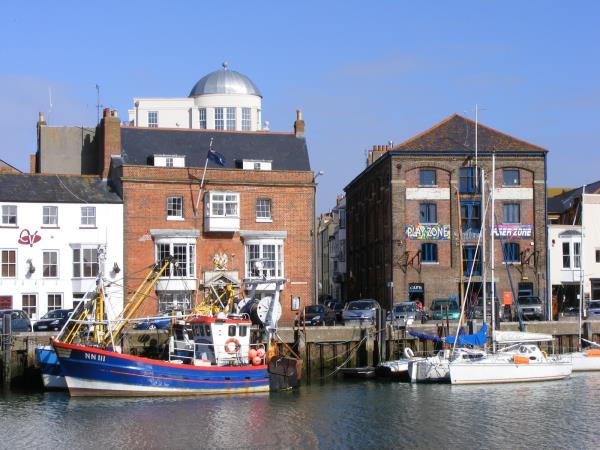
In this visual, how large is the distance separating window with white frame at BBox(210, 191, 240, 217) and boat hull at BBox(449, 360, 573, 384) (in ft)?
63.0

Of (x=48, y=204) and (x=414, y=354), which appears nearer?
(x=414, y=354)

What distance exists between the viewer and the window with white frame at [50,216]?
56781 mm

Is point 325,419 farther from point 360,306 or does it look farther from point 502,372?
point 360,306

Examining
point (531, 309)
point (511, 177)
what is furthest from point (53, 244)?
point (511, 177)

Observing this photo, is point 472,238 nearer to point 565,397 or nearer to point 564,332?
point 564,332

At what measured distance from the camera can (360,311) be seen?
5506cm

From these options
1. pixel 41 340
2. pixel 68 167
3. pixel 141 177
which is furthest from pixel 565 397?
pixel 68 167

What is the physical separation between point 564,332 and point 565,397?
10.3m

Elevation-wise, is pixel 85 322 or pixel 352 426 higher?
pixel 85 322

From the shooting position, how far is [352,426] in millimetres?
35219

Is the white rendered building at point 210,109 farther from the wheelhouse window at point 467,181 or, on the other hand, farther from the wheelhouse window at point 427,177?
the wheelhouse window at point 467,181

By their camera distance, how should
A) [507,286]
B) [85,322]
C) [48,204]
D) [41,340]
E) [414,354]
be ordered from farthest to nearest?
[507,286]
[48,204]
[414,354]
[41,340]
[85,322]

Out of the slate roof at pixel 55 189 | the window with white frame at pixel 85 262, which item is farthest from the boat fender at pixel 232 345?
the slate roof at pixel 55 189

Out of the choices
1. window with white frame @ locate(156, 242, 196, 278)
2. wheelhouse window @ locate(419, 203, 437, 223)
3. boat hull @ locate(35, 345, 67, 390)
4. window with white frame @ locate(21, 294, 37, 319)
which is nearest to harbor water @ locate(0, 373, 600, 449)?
boat hull @ locate(35, 345, 67, 390)
